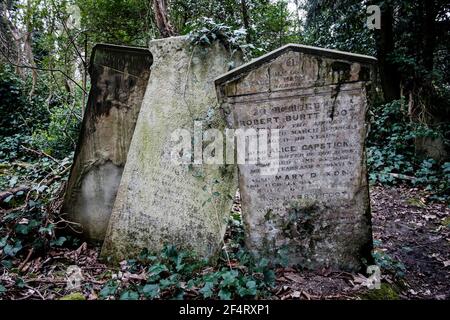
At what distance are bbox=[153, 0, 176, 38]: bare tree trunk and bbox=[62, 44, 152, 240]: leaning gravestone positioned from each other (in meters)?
1.88

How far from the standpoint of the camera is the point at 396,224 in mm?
4441

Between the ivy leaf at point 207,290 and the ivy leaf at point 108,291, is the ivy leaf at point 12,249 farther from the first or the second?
the ivy leaf at point 207,290

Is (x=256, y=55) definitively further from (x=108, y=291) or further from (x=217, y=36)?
(x=108, y=291)

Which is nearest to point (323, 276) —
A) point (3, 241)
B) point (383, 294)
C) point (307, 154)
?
point (383, 294)

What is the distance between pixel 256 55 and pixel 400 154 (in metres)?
3.85

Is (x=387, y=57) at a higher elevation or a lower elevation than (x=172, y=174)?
higher

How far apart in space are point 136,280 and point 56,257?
1.04 meters

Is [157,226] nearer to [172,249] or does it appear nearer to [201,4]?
[172,249]

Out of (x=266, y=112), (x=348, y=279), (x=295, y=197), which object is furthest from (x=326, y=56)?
(x=348, y=279)

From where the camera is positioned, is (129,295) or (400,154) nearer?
(129,295)

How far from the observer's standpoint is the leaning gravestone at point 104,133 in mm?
3441

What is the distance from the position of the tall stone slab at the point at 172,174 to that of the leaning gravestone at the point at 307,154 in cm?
33

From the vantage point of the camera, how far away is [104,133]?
3518mm
